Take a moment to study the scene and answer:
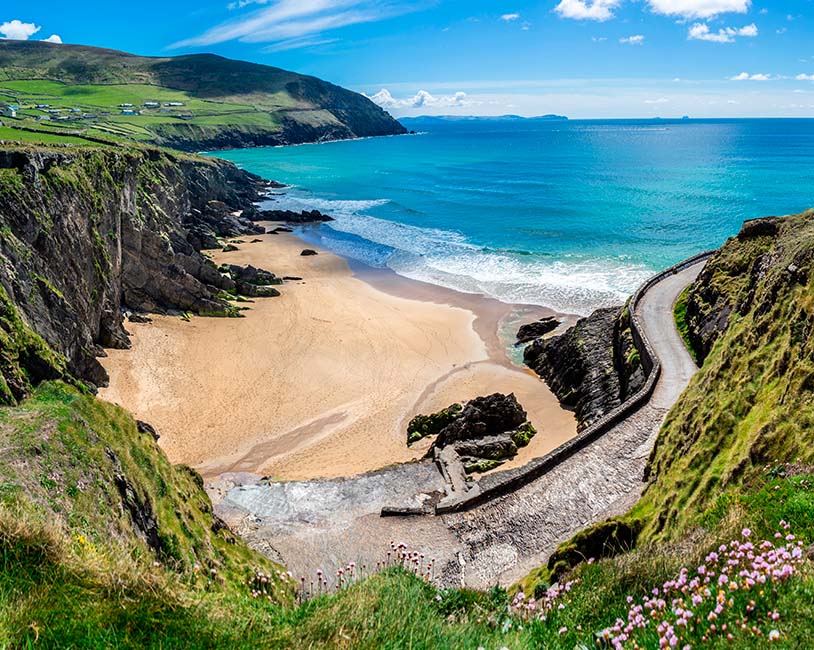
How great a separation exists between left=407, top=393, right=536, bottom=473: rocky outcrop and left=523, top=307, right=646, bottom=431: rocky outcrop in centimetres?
276

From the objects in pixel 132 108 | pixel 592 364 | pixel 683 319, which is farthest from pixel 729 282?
pixel 132 108

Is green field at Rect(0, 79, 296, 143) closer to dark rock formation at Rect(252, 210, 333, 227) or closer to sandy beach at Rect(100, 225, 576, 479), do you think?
dark rock formation at Rect(252, 210, 333, 227)

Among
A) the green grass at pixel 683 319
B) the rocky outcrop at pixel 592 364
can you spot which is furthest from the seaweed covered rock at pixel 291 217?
the green grass at pixel 683 319

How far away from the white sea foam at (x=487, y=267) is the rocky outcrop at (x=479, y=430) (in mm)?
17684

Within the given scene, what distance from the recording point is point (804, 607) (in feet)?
18.1

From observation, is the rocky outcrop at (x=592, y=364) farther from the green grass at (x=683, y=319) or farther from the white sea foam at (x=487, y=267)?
the white sea foam at (x=487, y=267)

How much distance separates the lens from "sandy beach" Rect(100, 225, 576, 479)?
24.1 metres

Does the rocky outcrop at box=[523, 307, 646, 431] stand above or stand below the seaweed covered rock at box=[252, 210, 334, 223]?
below

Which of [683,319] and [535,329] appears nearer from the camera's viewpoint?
[683,319]

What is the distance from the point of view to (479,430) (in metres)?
24.1

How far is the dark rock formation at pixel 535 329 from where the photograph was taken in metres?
36.2

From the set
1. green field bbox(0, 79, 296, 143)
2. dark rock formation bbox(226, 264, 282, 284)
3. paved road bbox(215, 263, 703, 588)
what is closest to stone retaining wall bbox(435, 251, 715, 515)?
paved road bbox(215, 263, 703, 588)

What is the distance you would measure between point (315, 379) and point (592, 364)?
13.9m

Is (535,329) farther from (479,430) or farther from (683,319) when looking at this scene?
(479,430)
